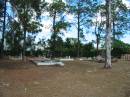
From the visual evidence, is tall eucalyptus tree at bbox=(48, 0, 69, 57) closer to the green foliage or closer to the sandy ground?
the green foliage

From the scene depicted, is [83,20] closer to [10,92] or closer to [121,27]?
[121,27]

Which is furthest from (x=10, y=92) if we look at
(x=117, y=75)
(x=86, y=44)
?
(x=86, y=44)

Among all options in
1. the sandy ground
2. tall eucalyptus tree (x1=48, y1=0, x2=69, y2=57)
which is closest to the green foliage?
tall eucalyptus tree (x1=48, y1=0, x2=69, y2=57)

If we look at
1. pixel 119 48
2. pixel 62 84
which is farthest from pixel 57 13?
pixel 62 84

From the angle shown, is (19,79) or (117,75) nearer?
(19,79)

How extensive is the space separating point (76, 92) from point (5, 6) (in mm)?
20022

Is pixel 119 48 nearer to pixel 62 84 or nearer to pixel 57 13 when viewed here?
pixel 57 13

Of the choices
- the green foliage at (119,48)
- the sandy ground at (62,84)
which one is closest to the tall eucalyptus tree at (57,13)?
the green foliage at (119,48)

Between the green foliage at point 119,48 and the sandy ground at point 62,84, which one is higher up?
the green foliage at point 119,48

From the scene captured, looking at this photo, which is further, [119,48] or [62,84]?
[119,48]

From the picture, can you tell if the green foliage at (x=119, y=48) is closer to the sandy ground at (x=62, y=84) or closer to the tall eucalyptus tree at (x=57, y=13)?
the tall eucalyptus tree at (x=57, y=13)

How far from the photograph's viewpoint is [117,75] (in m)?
19.7

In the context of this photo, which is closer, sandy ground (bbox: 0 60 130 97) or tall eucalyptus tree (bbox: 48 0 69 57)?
sandy ground (bbox: 0 60 130 97)

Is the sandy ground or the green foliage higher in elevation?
the green foliage
